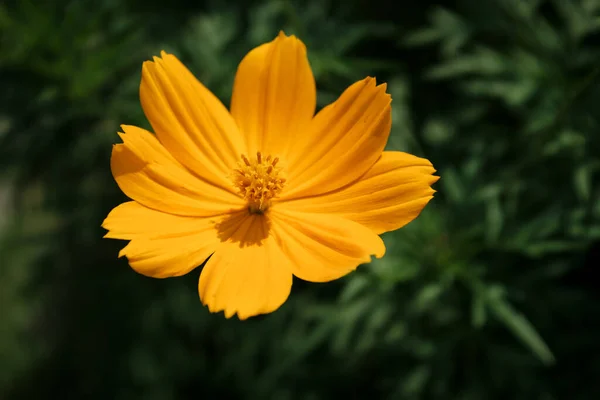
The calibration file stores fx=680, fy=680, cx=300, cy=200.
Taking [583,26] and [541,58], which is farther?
[541,58]

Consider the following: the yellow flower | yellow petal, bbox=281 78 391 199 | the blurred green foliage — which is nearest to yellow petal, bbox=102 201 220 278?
the yellow flower

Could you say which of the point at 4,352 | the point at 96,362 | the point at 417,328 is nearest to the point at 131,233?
the point at 417,328

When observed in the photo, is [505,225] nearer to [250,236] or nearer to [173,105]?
[250,236]

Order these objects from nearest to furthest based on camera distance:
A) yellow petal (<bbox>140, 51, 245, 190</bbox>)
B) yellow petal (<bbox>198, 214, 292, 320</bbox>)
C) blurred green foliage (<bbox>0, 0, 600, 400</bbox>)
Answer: yellow petal (<bbox>198, 214, 292, 320</bbox>)
yellow petal (<bbox>140, 51, 245, 190</bbox>)
blurred green foliage (<bbox>0, 0, 600, 400</bbox>)

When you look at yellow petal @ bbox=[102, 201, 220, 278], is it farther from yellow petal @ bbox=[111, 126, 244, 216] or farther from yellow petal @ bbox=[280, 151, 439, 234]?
yellow petal @ bbox=[280, 151, 439, 234]

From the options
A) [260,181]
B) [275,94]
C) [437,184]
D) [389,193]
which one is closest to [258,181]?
[260,181]

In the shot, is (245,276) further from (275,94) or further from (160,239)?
(275,94)
